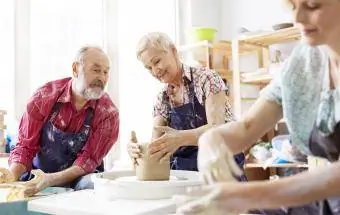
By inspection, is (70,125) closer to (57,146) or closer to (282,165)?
(57,146)

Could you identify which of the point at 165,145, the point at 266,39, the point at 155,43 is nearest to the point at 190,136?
the point at 165,145

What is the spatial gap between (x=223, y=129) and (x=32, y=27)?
7.49 ft

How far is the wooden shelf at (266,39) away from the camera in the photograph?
285cm

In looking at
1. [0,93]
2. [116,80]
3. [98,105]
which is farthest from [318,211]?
[116,80]

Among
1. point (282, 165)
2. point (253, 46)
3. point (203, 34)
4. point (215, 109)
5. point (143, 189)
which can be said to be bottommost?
point (282, 165)

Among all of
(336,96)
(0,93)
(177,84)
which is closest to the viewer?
(336,96)

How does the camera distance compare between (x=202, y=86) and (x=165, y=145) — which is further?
(x=202, y=86)

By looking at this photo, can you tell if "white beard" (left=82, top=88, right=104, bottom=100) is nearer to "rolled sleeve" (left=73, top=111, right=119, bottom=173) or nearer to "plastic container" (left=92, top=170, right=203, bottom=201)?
"rolled sleeve" (left=73, top=111, right=119, bottom=173)

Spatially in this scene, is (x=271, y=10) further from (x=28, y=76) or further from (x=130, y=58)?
(x=28, y=76)

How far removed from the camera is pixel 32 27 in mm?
2975

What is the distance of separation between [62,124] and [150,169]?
0.83 metres

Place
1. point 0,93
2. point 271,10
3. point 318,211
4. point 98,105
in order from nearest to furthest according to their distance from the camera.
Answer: point 318,211 < point 98,105 < point 0,93 < point 271,10

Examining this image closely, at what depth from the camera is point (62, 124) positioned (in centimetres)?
212

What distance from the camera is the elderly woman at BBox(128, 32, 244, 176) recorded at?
6.26 ft
